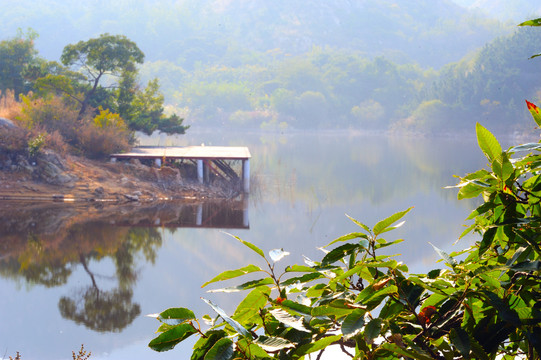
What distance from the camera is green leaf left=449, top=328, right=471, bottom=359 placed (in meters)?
0.93

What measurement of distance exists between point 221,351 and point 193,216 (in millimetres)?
13172

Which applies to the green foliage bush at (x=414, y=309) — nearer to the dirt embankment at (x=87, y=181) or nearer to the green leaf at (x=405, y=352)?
the green leaf at (x=405, y=352)

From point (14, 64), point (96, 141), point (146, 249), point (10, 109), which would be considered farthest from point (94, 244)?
point (14, 64)

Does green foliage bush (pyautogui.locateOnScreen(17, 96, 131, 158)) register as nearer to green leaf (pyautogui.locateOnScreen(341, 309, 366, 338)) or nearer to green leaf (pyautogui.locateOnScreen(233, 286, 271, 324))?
green leaf (pyautogui.locateOnScreen(233, 286, 271, 324))

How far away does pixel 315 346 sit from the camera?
92 cm

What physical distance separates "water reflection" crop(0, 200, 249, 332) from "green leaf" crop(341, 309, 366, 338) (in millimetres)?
6746

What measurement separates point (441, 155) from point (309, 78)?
55631mm

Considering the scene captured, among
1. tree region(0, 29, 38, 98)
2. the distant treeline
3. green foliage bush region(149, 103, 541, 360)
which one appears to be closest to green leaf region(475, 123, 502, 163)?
green foliage bush region(149, 103, 541, 360)

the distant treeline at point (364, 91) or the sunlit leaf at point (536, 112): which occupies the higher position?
the distant treeline at point (364, 91)

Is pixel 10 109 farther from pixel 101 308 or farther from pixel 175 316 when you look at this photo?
pixel 175 316

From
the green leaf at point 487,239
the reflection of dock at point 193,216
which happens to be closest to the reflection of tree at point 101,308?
the reflection of dock at point 193,216

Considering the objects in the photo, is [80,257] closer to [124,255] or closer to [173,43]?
[124,255]

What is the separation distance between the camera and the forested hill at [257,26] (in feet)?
374

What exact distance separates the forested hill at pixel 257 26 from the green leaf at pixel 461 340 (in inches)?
4352
